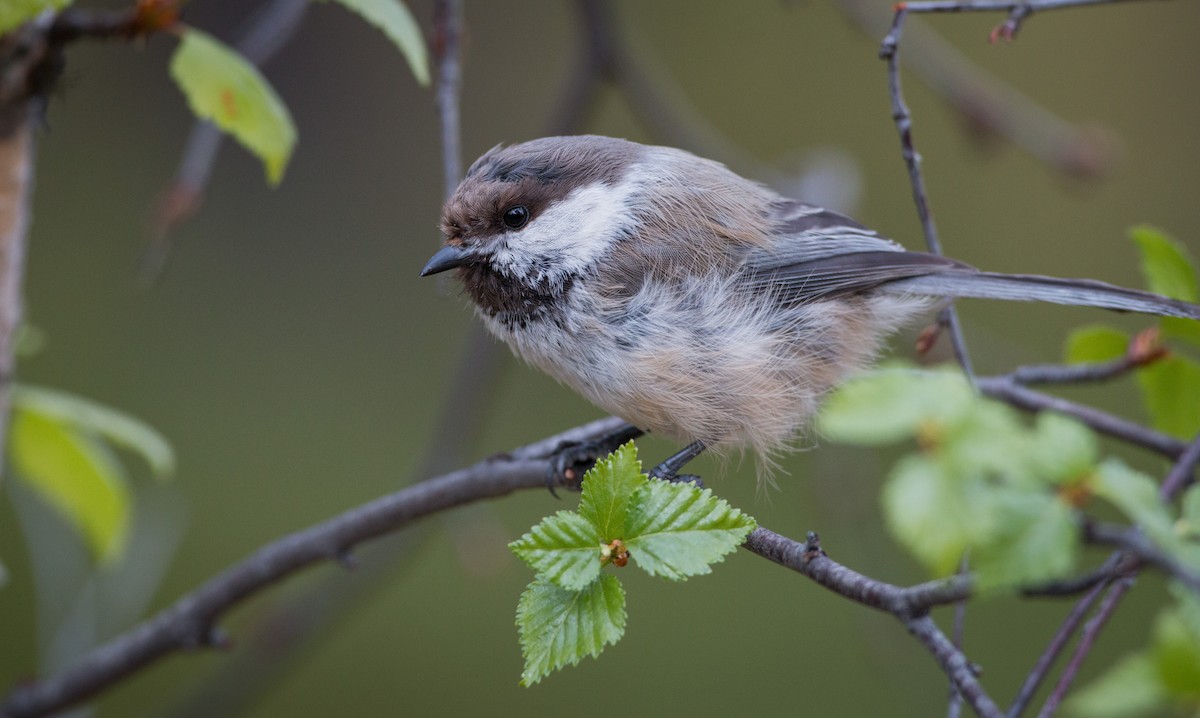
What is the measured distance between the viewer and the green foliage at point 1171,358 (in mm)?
1754

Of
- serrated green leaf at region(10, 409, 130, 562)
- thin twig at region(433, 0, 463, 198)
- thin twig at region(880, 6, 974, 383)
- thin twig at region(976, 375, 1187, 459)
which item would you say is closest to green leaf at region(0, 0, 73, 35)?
thin twig at region(433, 0, 463, 198)

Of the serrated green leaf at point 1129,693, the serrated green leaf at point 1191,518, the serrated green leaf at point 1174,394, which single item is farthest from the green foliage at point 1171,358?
the serrated green leaf at point 1191,518

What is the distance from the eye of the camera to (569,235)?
2285 millimetres

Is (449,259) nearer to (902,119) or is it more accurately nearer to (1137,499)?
(902,119)

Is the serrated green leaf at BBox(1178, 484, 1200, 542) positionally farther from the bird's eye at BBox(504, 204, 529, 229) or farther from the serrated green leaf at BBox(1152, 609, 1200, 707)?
the bird's eye at BBox(504, 204, 529, 229)

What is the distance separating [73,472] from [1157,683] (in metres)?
1.93

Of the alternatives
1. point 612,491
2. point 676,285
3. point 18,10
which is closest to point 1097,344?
point 676,285

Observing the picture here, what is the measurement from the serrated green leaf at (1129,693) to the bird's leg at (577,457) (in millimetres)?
837

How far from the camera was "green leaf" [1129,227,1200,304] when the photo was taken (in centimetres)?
175

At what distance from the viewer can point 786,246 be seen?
2.40m

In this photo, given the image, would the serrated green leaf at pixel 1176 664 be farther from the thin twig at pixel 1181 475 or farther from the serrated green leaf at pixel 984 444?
the serrated green leaf at pixel 984 444

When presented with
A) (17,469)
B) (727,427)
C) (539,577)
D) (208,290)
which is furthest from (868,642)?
(208,290)

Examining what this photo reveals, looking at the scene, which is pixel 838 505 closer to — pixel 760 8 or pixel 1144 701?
pixel 1144 701

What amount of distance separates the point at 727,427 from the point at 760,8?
365 centimetres
